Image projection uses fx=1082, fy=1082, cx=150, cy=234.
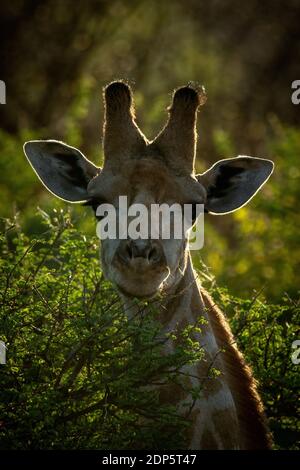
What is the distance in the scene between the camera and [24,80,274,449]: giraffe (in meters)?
7.39

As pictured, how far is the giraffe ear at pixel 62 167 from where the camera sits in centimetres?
858

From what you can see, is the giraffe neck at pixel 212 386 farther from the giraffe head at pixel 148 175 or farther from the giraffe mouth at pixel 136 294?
the giraffe head at pixel 148 175

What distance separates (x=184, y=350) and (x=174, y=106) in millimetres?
2288

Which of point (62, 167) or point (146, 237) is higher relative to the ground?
point (62, 167)

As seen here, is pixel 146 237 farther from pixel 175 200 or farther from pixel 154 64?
pixel 154 64

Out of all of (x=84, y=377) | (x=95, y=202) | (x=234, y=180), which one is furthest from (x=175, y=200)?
(x=84, y=377)

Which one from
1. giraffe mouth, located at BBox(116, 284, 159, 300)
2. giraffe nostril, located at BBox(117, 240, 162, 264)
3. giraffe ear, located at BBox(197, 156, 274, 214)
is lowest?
giraffe mouth, located at BBox(116, 284, 159, 300)

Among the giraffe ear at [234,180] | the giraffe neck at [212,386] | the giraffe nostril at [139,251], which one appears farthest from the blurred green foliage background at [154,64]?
the giraffe nostril at [139,251]

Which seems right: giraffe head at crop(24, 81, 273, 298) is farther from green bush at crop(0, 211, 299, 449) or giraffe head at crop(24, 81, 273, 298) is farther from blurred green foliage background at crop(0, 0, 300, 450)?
blurred green foliage background at crop(0, 0, 300, 450)

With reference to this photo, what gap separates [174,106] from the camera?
850 cm

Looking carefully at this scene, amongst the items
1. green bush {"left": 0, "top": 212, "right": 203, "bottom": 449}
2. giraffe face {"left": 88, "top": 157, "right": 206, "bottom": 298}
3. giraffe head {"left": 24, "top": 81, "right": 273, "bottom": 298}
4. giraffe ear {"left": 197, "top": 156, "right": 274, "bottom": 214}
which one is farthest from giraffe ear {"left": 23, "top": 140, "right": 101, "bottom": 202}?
green bush {"left": 0, "top": 212, "right": 203, "bottom": 449}

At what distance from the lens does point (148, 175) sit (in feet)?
26.0

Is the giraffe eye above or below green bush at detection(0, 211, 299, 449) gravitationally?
above

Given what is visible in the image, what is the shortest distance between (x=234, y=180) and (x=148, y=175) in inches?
38.0
